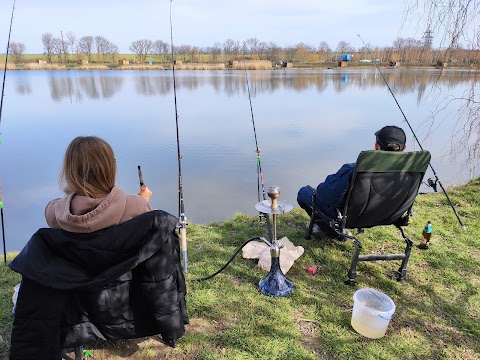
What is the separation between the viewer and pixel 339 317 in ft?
7.06

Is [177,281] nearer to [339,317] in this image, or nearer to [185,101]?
Result: [339,317]

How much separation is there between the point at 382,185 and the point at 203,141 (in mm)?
5373

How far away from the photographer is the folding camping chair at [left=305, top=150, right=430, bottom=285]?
2309mm

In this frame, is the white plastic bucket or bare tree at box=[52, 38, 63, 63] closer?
the white plastic bucket

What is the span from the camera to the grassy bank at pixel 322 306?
1901mm

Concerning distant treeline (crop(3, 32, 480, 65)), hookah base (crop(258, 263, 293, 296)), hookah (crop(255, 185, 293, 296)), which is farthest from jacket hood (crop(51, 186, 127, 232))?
distant treeline (crop(3, 32, 480, 65))

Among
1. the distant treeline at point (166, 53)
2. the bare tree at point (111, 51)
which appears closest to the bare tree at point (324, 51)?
the distant treeline at point (166, 53)

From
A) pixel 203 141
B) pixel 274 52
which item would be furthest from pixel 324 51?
pixel 203 141

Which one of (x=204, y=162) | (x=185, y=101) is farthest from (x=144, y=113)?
(x=204, y=162)

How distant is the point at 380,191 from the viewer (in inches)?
95.0

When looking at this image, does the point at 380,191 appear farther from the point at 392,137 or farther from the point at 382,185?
the point at 392,137

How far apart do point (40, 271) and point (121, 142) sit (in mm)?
6036

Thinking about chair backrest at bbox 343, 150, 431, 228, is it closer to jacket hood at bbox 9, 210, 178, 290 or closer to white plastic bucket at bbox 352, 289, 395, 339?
white plastic bucket at bbox 352, 289, 395, 339

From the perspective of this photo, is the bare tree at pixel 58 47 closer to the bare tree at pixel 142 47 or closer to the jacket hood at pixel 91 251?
the bare tree at pixel 142 47
